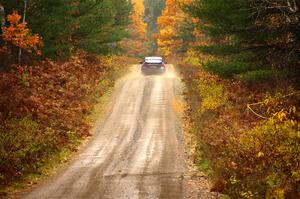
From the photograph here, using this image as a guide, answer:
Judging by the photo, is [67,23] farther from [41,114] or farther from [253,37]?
[253,37]

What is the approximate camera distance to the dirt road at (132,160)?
13266 millimetres

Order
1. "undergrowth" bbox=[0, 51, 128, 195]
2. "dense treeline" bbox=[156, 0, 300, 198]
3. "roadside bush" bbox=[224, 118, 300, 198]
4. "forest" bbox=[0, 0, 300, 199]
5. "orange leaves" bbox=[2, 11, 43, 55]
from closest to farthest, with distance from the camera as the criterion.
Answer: "roadside bush" bbox=[224, 118, 300, 198] < "dense treeline" bbox=[156, 0, 300, 198] < "forest" bbox=[0, 0, 300, 199] < "undergrowth" bbox=[0, 51, 128, 195] < "orange leaves" bbox=[2, 11, 43, 55]

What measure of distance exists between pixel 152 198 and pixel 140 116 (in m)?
12.7

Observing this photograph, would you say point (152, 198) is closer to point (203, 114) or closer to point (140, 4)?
point (203, 114)

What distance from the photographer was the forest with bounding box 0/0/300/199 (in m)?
12.7

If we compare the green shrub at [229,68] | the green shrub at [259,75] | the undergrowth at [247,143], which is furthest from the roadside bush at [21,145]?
the green shrub at [259,75]

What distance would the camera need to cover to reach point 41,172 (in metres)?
15.6

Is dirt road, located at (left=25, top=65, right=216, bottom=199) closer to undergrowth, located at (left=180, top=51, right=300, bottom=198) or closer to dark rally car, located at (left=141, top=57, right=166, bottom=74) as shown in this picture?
undergrowth, located at (left=180, top=51, right=300, bottom=198)

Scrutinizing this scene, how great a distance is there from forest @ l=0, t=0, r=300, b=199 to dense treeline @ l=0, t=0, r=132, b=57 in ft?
0.27

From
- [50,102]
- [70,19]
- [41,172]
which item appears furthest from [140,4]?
[41,172]

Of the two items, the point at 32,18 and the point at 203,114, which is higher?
the point at 32,18

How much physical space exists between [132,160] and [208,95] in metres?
10.1

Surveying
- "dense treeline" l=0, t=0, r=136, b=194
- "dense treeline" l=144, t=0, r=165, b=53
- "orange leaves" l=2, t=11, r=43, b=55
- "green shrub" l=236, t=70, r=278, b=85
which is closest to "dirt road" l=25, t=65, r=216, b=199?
"dense treeline" l=0, t=0, r=136, b=194

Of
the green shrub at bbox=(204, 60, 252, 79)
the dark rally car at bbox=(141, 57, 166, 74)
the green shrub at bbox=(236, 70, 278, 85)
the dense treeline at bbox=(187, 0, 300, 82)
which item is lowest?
the dark rally car at bbox=(141, 57, 166, 74)
